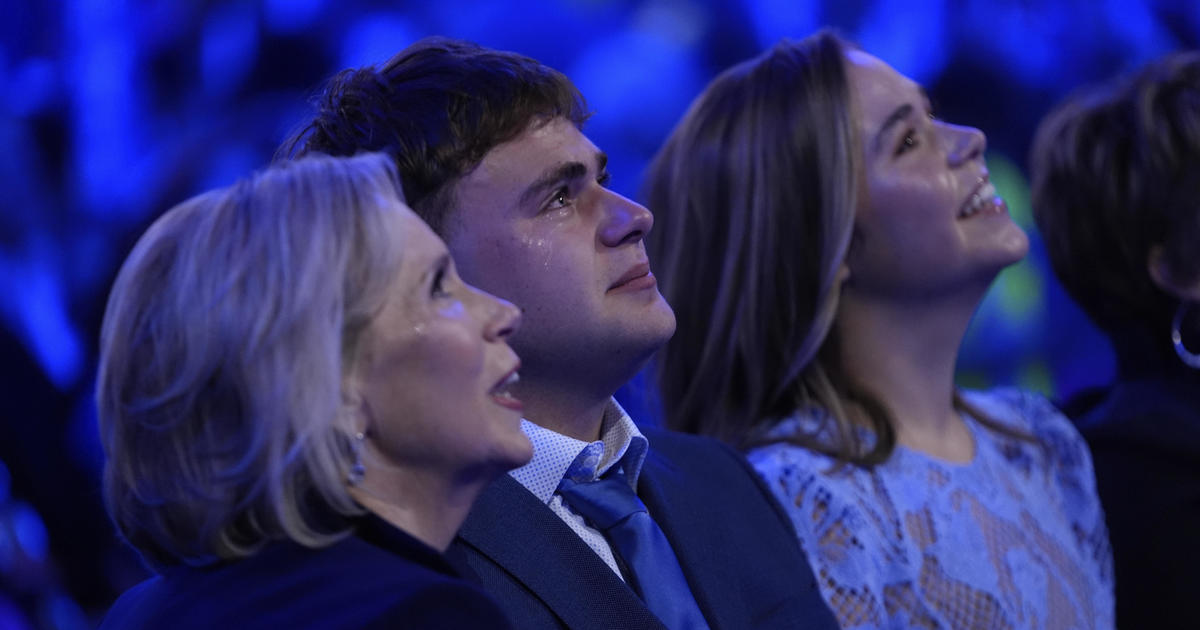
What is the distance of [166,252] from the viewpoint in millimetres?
1209

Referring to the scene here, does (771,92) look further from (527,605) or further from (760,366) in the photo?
(527,605)

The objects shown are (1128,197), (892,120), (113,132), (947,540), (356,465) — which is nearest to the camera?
(356,465)

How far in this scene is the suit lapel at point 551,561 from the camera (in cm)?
144

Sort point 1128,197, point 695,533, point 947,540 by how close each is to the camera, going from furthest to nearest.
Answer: point 1128,197, point 947,540, point 695,533

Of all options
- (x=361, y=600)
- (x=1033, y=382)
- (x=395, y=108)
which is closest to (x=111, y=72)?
(x=395, y=108)

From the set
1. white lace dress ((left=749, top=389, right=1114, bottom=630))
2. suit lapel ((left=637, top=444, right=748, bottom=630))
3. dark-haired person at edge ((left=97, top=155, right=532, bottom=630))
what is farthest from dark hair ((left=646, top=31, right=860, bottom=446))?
dark-haired person at edge ((left=97, top=155, right=532, bottom=630))

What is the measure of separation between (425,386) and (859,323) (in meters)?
1.13

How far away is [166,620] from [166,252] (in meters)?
0.33

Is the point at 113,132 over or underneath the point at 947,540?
over

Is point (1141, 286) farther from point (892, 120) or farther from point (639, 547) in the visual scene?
point (639, 547)

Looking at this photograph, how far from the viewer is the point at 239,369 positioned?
3.72 feet

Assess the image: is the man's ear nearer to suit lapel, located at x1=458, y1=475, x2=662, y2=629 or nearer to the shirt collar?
the shirt collar

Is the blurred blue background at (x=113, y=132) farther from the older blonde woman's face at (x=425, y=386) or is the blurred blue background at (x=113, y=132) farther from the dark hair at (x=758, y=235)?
the older blonde woman's face at (x=425, y=386)

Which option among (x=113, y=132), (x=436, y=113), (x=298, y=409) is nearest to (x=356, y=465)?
(x=298, y=409)
